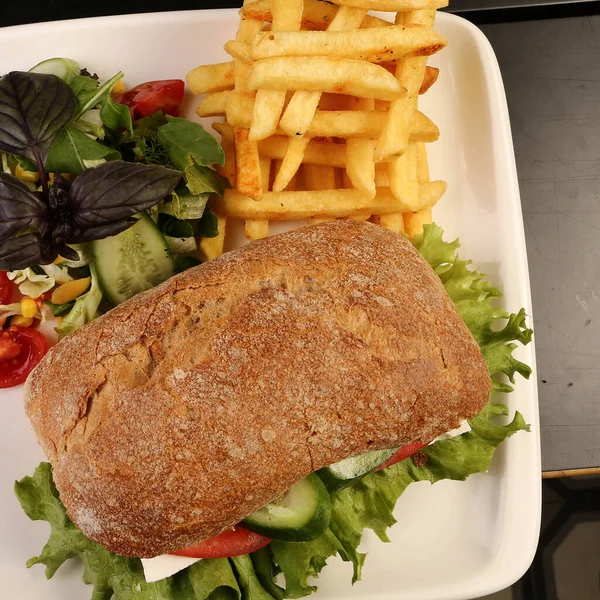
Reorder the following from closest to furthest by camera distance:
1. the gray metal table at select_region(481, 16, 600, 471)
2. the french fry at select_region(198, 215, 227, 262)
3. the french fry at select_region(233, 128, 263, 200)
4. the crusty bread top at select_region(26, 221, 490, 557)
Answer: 1. the crusty bread top at select_region(26, 221, 490, 557)
2. the french fry at select_region(233, 128, 263, 200)
3. the french fry at select_region(198, 215, 227, 262)
4. the gray metal table at select_region(481, 16, 600, 471)

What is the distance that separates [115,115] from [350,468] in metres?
1.72

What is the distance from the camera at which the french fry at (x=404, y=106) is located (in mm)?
2184

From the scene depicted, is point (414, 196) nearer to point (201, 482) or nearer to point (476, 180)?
point (476, 180)

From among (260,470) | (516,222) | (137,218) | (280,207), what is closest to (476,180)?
(516,222)

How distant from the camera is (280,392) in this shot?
70.6 inches

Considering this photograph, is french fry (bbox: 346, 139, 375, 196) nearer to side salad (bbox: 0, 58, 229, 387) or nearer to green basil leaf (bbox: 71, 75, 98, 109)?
side salad (bbox: 0, 58, 229, 387)

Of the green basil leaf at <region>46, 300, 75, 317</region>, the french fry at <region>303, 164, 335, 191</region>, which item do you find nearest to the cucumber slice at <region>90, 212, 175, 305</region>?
the green basil leaf at <region>46, 300, 75, 317</region>

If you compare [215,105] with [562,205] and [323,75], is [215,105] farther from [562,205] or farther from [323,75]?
[562,205]

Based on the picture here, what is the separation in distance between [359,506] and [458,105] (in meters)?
1.94

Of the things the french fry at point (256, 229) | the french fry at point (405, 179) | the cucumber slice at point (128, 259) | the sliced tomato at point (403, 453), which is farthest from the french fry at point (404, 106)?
the sliced tomato at point (403, 453)

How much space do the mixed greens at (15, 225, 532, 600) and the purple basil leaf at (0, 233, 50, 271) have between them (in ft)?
2.63

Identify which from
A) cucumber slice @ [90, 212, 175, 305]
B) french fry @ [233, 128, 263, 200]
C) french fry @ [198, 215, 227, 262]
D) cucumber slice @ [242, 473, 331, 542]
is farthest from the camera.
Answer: french fry @ [198, 215, 227, 262]

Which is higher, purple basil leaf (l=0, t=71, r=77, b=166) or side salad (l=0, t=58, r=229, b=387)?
purple basil leaf (l=0, t=71, r=77, b=166)

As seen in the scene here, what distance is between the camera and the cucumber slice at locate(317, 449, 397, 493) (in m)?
2.07
